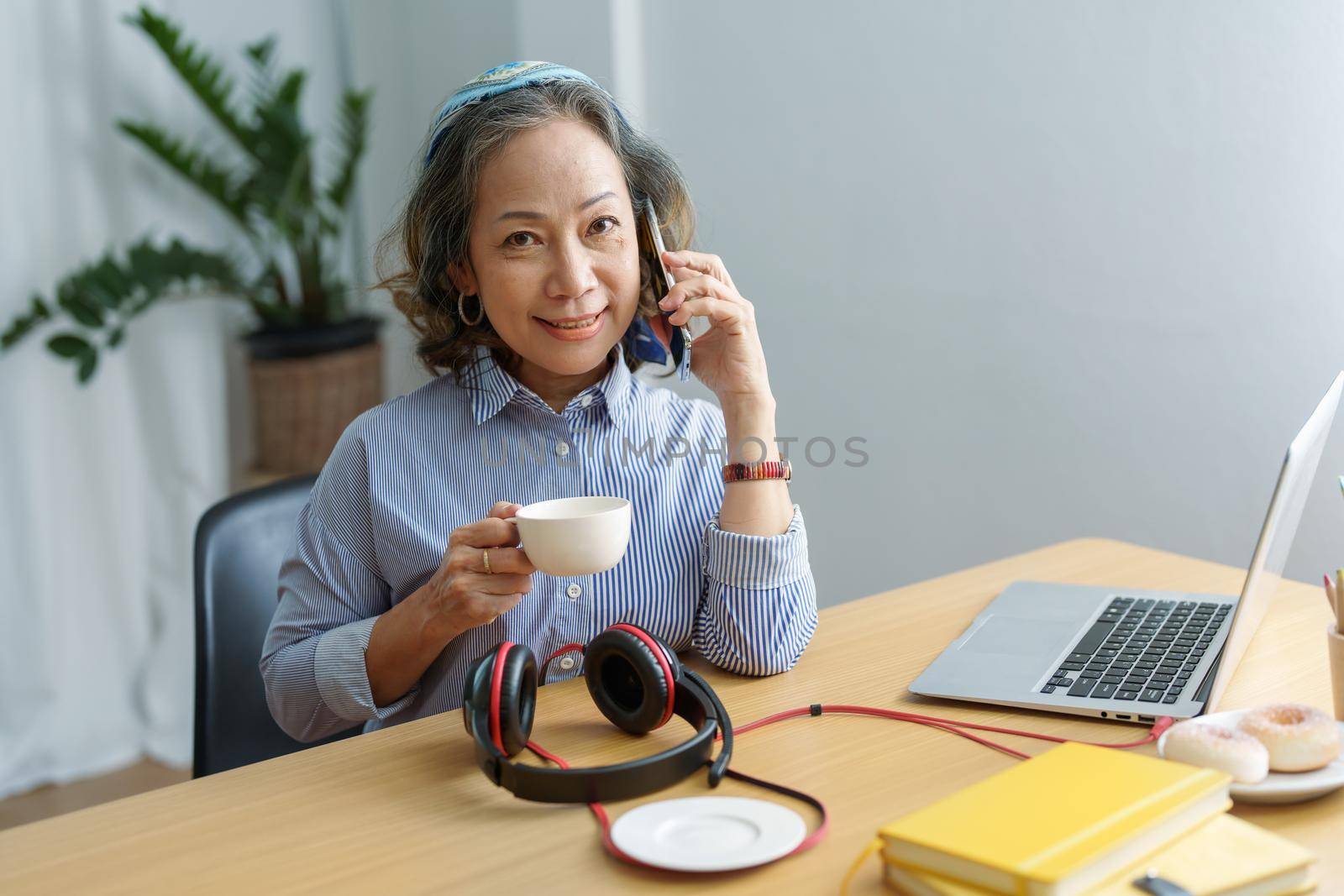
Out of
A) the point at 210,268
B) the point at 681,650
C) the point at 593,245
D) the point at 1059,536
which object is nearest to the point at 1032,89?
the point at 1059,536

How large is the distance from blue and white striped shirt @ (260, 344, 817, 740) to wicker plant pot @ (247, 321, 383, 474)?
163 centimetres

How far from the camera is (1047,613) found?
1365 mm

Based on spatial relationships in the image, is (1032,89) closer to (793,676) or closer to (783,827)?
(793,676)

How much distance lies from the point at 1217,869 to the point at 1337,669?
0.36 meters

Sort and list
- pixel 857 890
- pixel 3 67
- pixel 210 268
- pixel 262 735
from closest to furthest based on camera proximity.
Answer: pixel 857 890
pixel 262 735
pixel 3 67
pixel 210 268

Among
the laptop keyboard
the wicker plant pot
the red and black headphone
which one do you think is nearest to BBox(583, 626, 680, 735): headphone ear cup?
the red and black headphone

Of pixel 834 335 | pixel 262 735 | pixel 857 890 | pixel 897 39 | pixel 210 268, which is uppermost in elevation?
pixel 897 39

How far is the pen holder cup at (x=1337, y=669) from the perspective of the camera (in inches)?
39.8

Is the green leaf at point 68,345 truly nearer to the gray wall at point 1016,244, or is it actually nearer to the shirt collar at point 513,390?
the gray wall at point 1016,244

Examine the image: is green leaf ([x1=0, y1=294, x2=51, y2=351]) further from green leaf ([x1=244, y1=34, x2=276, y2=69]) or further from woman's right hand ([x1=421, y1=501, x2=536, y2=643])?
woman's right hand ([x1=421, y1=501, x2=536, y2=643])

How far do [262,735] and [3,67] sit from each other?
78.6 inches

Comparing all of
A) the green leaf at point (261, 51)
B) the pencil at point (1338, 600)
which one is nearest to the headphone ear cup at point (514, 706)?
the pencil at point (1338, 600)

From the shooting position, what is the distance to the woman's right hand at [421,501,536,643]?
1141 mm

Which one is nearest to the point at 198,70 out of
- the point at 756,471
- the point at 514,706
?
the point at 756,471
